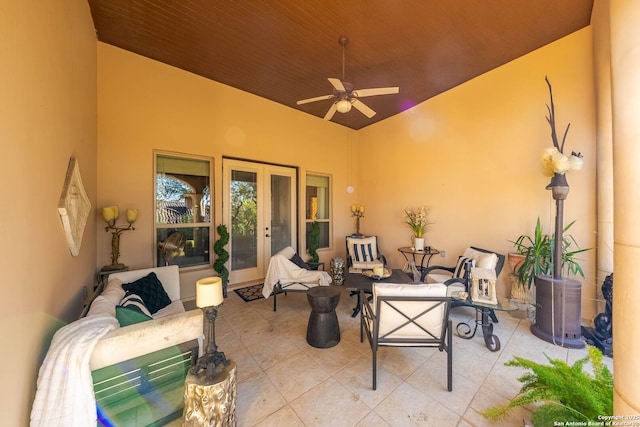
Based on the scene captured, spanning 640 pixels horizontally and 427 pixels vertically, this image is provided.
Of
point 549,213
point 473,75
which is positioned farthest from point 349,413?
point 473,75

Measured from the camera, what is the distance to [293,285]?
10.6 ft

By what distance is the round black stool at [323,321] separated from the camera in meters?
2.41

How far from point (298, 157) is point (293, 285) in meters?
2.92

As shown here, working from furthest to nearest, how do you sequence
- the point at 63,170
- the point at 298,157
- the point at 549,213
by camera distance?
1. the point at 298,157
2. the point at 549,213
3. the point at 63,170

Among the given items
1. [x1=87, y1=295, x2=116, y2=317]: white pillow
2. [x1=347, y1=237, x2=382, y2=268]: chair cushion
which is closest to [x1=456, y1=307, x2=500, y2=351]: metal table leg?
[x1=347, y1=237, x2=382, y2=268]: chair cushion

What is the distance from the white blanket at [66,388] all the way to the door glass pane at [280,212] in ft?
12.1

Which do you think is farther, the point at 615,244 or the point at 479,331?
the point at 479,331

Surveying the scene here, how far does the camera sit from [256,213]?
4594 millimetres

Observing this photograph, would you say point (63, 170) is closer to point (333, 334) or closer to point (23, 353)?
point (23, 353)

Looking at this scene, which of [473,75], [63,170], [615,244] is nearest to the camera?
[615,244]

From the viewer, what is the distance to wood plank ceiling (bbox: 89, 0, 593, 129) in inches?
98.9

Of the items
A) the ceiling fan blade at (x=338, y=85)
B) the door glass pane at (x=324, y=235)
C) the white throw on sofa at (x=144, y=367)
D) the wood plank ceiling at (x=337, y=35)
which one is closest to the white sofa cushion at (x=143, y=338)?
the white throw on sofa at (x=144, y=367)

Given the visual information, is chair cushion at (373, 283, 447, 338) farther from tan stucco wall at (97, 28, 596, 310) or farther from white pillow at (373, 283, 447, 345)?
tan stucco wall at (97, 28, 596, 310)

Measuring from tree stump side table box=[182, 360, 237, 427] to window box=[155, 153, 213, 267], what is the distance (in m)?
2.55
